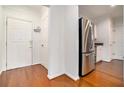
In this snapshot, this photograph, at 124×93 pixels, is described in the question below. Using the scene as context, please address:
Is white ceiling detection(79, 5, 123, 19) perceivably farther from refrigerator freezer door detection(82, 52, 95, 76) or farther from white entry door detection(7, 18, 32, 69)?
white entry door detection(7, 18, 32, 69)

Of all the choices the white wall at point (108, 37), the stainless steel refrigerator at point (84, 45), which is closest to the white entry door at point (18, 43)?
the stainless steel refrigerator at point (84, 45)

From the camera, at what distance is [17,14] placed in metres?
2.71

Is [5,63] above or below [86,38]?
below

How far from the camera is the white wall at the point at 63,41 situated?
207 cm

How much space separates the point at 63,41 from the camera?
2377mm

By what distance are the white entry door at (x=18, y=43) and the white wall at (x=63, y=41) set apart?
1105 millimetres

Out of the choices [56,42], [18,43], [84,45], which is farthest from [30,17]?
[84,45]

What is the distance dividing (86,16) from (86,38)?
58 cm

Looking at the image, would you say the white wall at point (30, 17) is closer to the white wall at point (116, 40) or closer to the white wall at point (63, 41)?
the white wall at point (63, 41)

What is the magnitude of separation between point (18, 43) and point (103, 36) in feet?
8.71
